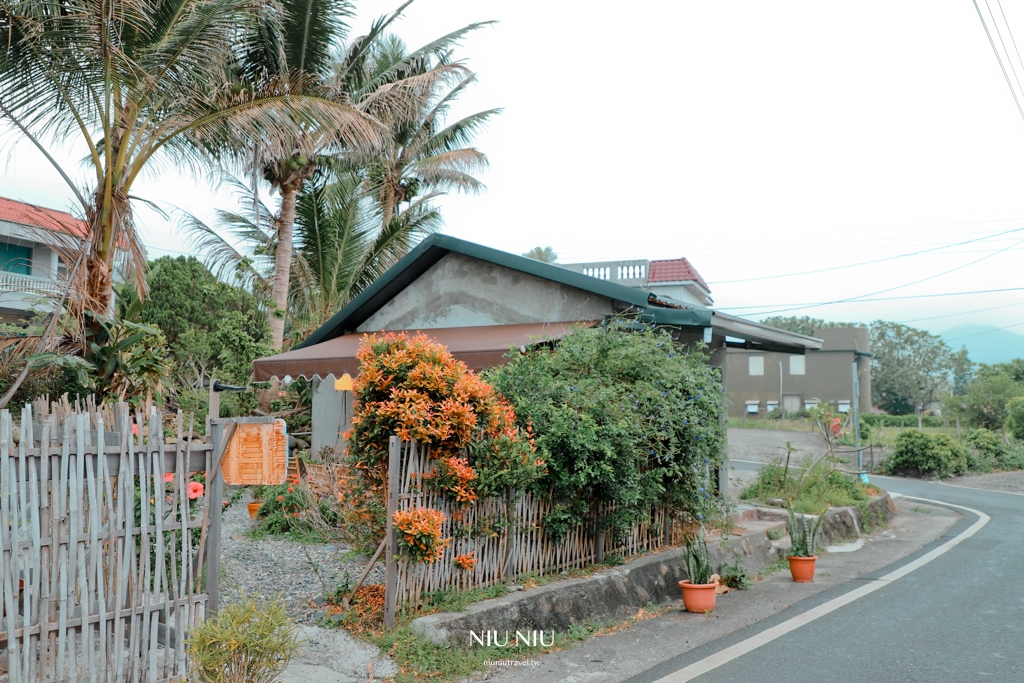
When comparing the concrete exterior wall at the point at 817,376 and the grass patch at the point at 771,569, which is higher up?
the concrete exterior wall at the point at 817,376

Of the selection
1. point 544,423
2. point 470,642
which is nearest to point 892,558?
point 544,423

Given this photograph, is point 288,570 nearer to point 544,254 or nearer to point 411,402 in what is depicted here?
point 411,402

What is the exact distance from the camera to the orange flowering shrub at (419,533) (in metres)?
5.85

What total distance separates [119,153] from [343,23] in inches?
271

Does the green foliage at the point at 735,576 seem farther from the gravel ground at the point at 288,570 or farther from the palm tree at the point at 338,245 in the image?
the palm tree at the point at 338,245

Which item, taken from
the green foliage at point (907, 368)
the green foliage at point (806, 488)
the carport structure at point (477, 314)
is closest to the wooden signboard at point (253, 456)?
the carport structure at point (477, 314)

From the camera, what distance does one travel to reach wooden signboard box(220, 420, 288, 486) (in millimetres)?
5004

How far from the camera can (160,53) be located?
8.56 metres

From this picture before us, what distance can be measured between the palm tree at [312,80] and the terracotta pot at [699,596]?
6910 mm

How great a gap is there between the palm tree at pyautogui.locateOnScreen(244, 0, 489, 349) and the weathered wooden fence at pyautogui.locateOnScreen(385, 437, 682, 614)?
17.7 feet

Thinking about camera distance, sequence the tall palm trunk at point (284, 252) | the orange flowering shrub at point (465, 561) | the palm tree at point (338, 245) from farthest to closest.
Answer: the palm tree at point (338, 245), the tall palm trunk at point (284, 252), the orange flowering shrub at point (465, 561)

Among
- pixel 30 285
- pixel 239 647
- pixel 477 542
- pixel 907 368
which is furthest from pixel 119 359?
pixel 907 368

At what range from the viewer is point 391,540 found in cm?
589

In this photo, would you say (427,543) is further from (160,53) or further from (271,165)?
(271,165)
